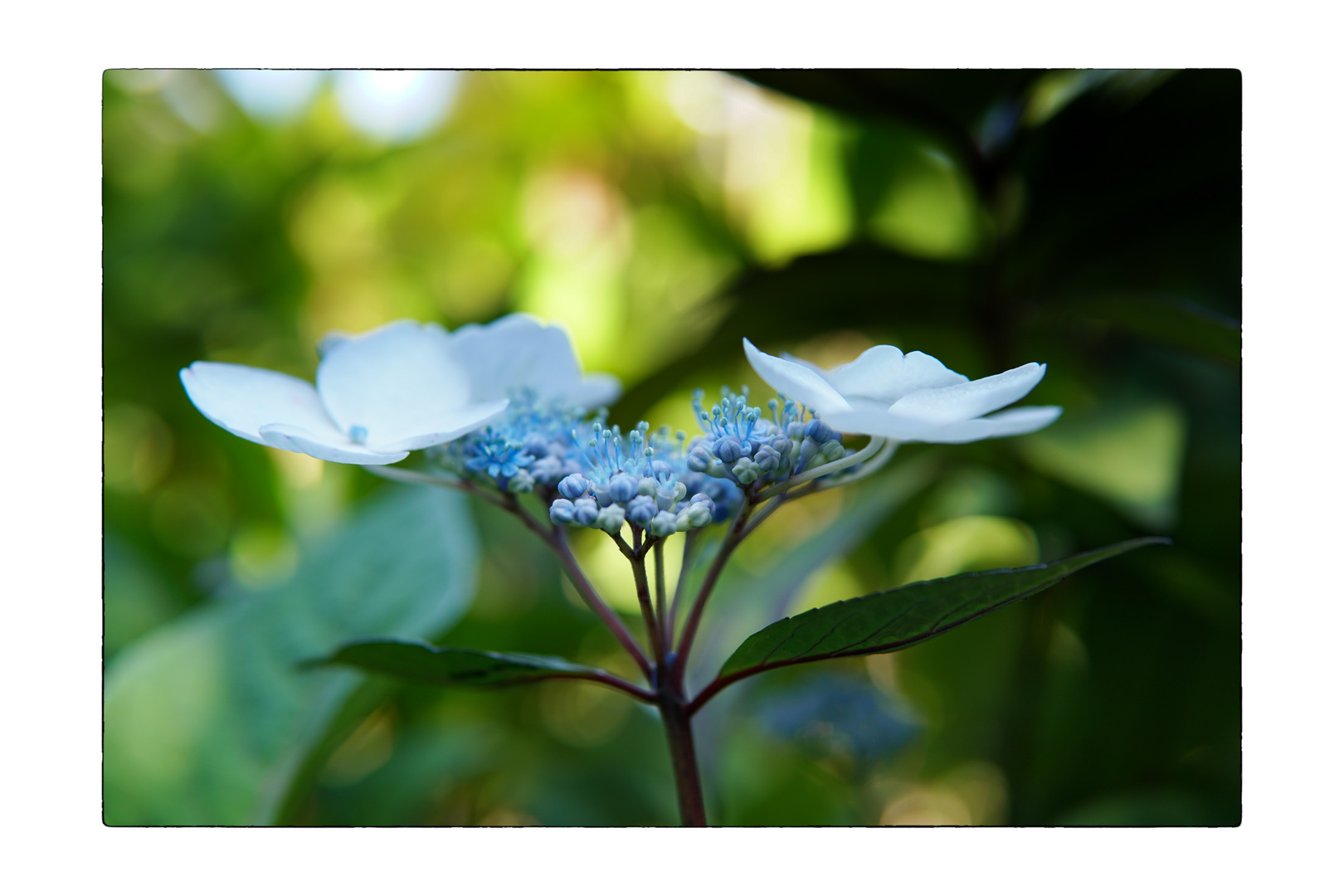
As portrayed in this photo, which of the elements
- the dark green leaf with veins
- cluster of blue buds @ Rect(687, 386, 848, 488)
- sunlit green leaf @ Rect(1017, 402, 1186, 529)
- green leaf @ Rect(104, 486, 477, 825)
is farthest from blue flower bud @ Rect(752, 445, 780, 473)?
sunlit green leaf @ Rect(1017, 402, 1186, 529)

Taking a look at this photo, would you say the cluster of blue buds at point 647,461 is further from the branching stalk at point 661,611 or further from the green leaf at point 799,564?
the green leaf at point 799,564

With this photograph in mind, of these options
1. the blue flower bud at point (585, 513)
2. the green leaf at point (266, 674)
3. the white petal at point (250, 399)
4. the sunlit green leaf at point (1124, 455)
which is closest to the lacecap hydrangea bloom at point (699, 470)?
the blue flower bud at point (585, 513)

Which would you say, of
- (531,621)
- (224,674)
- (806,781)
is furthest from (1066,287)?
(224,674)

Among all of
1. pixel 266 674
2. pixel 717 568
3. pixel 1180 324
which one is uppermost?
pixel 1180 324

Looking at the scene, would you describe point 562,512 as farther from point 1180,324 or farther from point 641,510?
point 1180,324

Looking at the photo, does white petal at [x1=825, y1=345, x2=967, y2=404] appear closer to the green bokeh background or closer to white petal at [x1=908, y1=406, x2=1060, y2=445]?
white petal at [x1=908, y1=406, x2=1060, y2=445]

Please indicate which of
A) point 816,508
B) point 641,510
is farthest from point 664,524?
point 816,508
